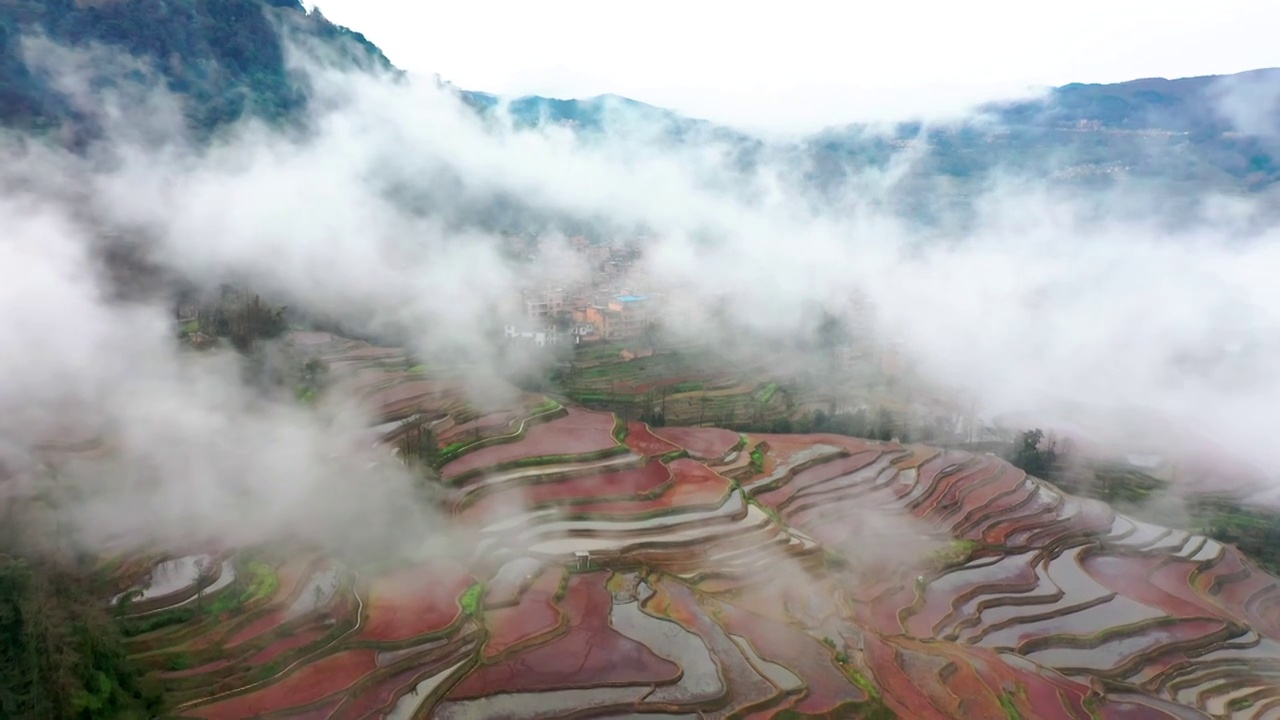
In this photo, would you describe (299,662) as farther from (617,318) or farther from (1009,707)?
(617,318)

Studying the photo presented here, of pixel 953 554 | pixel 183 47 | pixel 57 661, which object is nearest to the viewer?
pixel 57 661

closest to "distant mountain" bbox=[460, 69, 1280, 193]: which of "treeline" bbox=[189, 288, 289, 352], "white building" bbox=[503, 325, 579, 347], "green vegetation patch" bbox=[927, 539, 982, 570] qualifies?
"white building" bbox=[503, 325, 579, 347]

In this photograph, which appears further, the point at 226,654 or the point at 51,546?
the point at 51,546

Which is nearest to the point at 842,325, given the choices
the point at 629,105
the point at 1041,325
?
the point at 1041,325

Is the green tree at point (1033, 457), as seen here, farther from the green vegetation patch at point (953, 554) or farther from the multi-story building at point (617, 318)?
the multi-story building at point (617, 318)

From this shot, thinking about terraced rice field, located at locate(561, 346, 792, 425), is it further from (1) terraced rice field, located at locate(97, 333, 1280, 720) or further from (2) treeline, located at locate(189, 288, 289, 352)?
(2) treeline, located at locate(189, 288, 289, 352)

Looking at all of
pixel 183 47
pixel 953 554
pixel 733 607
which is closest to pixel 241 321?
pixel 733 607

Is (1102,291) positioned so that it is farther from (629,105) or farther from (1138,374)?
(629,105)

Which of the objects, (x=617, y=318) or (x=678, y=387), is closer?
(x=678, y=387)

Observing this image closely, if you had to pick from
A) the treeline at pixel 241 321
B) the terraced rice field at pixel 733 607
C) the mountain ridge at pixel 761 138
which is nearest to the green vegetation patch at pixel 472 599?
the terraced rice field at pixel 733 607
